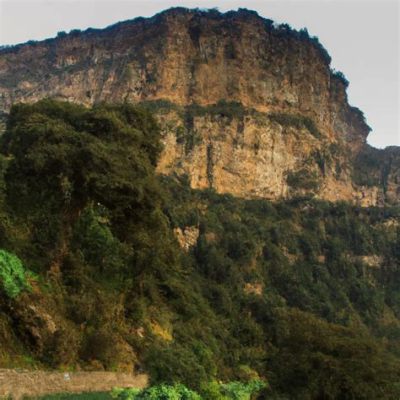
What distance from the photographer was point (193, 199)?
69.5m

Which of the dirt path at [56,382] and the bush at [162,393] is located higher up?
the bush at [162,393]

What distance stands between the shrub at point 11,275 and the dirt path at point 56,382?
2.52 metres

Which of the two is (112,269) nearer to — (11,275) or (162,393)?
(11,275)

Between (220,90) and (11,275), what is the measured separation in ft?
256

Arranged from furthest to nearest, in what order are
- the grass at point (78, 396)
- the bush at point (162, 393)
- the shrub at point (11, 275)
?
the shrub at point (11, 275) < the grass at point (78, 396) < the bush at point (162, 393)

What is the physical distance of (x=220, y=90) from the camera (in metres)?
91.8

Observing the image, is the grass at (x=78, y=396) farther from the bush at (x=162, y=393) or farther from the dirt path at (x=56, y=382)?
the bush at (x=162, y=393)

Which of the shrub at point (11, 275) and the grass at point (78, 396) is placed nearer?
the grass at point (78, 396)

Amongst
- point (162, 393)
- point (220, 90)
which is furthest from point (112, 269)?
point (220, 90)

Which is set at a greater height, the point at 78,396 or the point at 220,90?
the point at 220,90

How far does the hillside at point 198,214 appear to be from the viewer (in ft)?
66.8

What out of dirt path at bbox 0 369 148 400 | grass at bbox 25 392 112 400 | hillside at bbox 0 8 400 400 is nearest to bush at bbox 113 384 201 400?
hillside at bbox 0 8 400 400

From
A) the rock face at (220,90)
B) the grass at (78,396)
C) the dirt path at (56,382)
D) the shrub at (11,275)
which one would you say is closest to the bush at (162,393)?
the grass at (78,396)

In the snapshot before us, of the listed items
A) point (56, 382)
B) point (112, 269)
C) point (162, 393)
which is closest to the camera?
point (162, 393)
